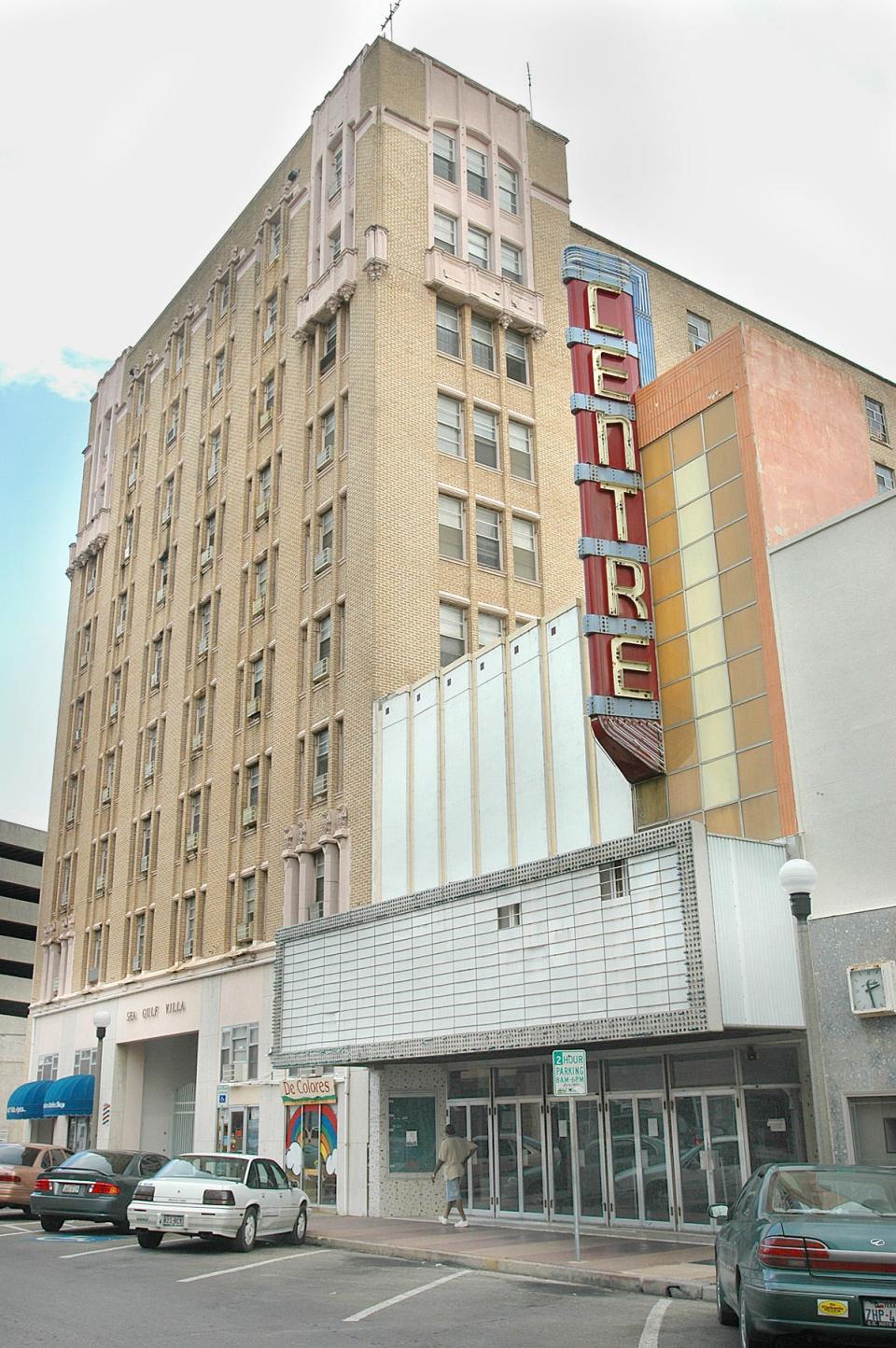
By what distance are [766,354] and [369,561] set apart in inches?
491

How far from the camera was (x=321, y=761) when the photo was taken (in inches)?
1300

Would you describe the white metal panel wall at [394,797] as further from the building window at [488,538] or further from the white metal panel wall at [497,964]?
the building window at [488,538]

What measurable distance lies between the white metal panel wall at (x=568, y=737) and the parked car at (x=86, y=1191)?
32.5ft

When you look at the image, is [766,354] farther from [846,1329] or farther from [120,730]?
[120,730]

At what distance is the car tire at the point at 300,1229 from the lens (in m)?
21.0

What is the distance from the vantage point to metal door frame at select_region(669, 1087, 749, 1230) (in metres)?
20.1

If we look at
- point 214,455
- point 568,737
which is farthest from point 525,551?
point 214,455

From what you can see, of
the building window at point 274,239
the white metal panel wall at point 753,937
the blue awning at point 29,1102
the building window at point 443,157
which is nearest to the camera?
the white metal panel wall at point 753,937

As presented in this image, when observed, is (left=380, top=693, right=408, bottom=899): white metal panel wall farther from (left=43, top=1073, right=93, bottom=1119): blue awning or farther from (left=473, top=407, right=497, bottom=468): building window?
(left=43, top=1073, right=93, bottom=1119): blue awning

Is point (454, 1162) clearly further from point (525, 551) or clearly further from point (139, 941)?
point (139, 941)

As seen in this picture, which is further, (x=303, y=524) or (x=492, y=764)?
(x=303, y=524)

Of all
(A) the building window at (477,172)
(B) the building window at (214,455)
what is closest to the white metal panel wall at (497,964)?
(B) the building window at (214,455)

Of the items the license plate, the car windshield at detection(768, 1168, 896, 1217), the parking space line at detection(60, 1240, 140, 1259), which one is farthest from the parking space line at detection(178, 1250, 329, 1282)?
the license plate

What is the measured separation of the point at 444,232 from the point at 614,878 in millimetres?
24608
